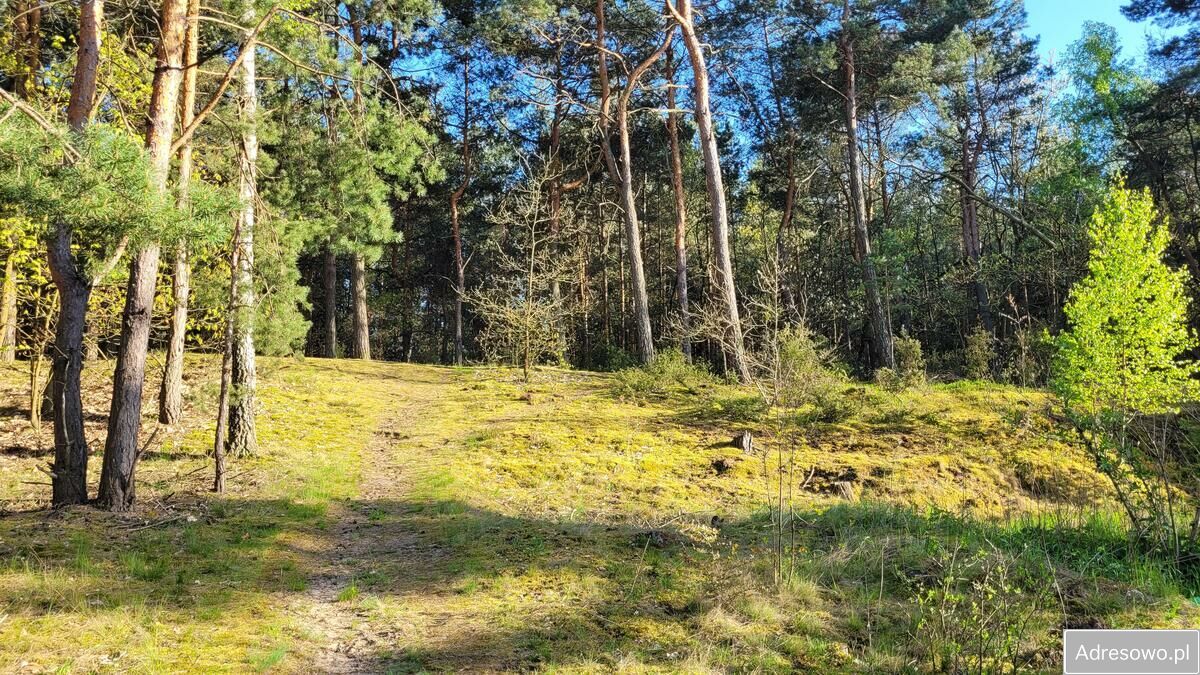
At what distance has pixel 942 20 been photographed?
17812 millimetres

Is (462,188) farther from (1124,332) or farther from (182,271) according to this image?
(1124,332)

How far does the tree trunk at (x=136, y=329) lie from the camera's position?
549 centimetres

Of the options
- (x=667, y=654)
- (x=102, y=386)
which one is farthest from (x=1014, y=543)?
(x=102, y=386)

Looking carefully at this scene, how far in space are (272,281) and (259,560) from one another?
3.21m

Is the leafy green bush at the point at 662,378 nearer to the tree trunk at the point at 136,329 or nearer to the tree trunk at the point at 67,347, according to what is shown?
the tree trunk at the point at 136,329

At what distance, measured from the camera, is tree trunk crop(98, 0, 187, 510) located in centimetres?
549

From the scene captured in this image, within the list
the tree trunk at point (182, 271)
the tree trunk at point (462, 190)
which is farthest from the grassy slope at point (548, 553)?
the tree trunk at point (462, 190)

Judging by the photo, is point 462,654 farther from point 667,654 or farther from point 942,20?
point 942,20

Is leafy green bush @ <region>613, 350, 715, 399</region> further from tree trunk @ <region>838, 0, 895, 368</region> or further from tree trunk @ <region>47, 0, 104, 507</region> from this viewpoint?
tree trunk @ <region>47, 0, 104, 507</region>

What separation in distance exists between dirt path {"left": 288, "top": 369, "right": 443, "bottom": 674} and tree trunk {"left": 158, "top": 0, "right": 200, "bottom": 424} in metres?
2.62

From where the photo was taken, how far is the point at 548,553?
5117 mm

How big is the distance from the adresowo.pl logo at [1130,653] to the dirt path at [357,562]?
378 cm

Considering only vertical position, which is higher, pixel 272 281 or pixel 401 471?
pixel 272 281

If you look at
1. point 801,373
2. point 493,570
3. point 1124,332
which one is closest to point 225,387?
point 493,570
